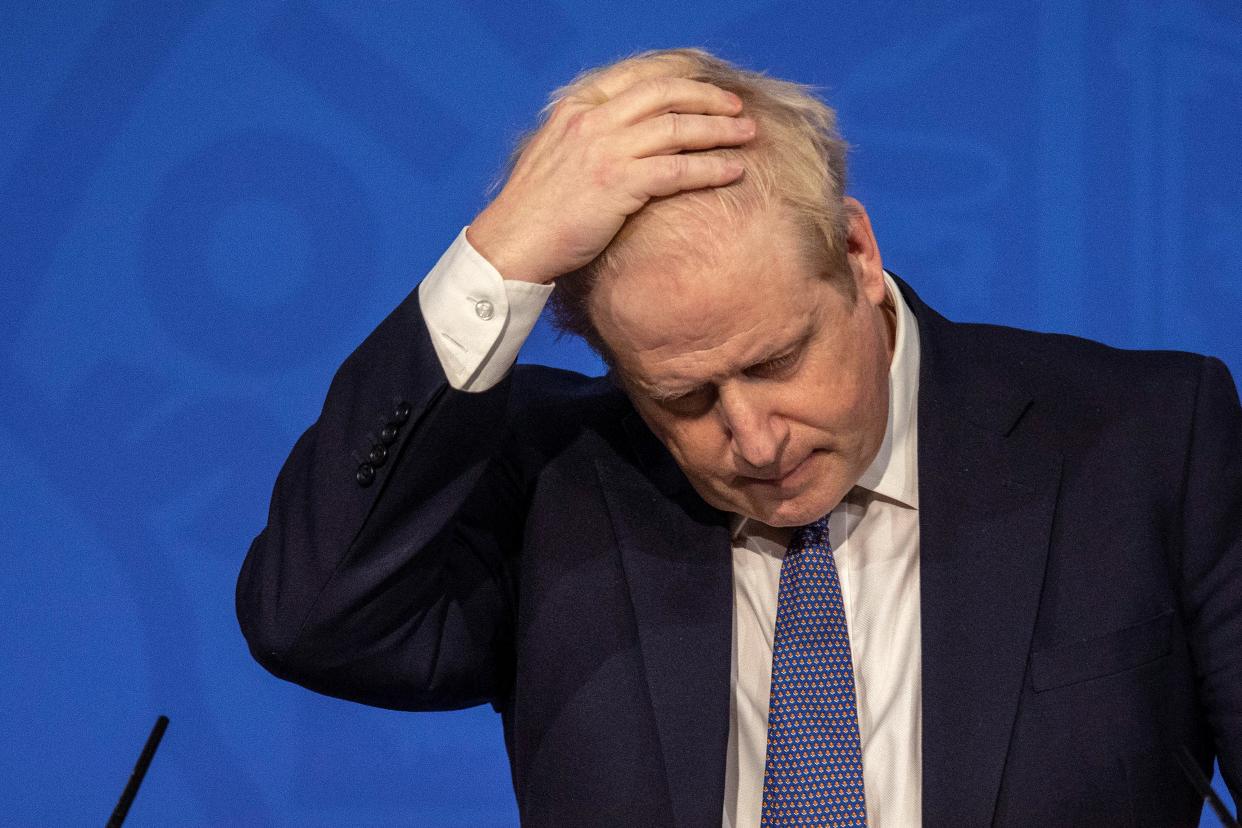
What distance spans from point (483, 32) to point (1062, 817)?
1243mm

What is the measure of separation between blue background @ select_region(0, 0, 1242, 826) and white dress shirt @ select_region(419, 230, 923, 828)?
0.60m

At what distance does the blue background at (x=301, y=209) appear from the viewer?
6.59 ft

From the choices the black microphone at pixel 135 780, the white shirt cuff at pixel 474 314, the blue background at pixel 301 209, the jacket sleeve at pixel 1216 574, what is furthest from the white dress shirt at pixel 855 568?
the blue background at pixel 301 209

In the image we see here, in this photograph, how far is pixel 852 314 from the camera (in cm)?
131

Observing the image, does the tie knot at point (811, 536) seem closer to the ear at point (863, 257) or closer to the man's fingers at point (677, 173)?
the ear at point (863, 257)

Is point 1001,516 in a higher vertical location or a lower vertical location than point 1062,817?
higher

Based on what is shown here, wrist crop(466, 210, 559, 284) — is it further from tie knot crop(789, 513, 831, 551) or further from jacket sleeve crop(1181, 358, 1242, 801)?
jacket sleeve crop(1181, 358, 1242, 801)

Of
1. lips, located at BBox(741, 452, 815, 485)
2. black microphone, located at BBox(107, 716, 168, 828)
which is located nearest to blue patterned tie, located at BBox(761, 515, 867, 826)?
lips, located at BBox(741, 452, 815, 485)

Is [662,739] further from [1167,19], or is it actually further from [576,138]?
[1167,19]

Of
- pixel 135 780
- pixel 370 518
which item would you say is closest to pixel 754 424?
pixel 370 518

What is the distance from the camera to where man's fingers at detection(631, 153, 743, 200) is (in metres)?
1.20

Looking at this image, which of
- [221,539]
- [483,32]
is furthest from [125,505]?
[483,32]

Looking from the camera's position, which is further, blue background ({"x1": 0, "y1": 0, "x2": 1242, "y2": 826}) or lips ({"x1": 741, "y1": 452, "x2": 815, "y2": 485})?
blue background ({"x1": 0, "y1": 0, "x2": 1242, "y2": 826})

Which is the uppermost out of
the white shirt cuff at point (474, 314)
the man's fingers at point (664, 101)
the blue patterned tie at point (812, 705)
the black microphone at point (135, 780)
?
Result: the man's fingers at point (664, 101)
